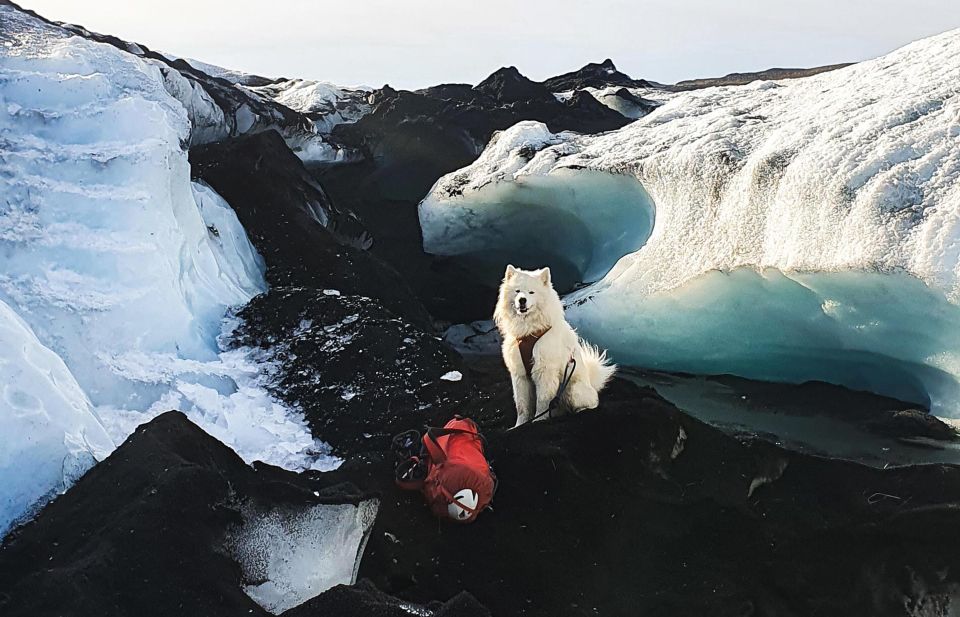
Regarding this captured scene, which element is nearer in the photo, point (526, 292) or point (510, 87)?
point (526, 292)

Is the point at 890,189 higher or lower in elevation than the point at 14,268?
higher

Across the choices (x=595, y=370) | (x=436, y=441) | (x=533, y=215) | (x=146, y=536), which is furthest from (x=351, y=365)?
(x=533, y=215)

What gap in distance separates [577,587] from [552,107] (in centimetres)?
1485

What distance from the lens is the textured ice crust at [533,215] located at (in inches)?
343

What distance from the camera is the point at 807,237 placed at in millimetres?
5875

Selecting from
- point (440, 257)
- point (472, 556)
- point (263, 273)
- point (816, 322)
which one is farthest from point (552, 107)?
point (472, 556)

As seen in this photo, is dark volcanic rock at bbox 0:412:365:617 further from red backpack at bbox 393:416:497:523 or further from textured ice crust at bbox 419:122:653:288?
textured ice crust at bbox 419:122:653:288

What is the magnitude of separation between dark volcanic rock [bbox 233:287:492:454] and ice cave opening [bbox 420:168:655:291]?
3.24m

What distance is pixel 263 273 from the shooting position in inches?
310

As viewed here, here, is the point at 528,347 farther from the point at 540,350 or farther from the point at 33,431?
the point at 33,431

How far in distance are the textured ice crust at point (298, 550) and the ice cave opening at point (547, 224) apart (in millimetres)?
6126

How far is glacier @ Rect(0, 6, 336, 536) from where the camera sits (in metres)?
4.97

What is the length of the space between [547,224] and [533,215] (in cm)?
27

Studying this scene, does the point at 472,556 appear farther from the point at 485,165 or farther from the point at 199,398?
the point at 485,165
